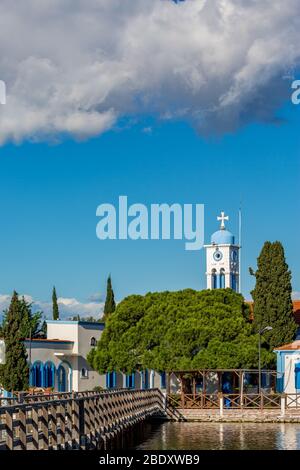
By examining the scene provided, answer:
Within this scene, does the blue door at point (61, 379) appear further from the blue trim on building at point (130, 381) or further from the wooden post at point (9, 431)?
Result: the wooden post at point (9, 431)

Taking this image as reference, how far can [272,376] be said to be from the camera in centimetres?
6406

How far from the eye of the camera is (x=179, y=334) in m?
60.4

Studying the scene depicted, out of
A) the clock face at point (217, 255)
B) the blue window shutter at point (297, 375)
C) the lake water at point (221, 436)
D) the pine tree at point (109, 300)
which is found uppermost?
the clock face at point (217, 255)

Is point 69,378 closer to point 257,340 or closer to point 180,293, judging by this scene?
point 180,293

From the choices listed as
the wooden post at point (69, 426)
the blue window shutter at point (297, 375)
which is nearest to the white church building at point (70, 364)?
the blue window shutter at point (297, 375)

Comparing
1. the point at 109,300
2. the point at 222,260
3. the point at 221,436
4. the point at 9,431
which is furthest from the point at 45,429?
the point at 109,300

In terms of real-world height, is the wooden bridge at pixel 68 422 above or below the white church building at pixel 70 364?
below

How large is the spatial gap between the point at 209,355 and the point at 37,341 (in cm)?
1274

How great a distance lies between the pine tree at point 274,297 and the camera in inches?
2539

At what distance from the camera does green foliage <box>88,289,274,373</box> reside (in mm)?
59438

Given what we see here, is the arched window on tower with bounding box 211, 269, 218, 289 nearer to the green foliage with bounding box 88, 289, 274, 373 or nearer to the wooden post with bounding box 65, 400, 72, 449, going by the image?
the green foliage with bounding box 88, 289, 274, 373

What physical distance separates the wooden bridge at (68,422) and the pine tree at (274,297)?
74.1 feet

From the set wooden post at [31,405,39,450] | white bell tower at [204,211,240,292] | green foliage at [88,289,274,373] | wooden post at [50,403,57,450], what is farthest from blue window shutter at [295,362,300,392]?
wooden post at [31,405,39,450]
